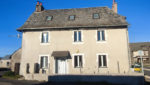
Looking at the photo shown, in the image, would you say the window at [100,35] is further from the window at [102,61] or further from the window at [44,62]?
the window at [44,62]

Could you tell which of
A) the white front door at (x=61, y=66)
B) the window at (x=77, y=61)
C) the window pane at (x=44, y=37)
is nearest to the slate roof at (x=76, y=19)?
the window pane at (x=44, y=37)

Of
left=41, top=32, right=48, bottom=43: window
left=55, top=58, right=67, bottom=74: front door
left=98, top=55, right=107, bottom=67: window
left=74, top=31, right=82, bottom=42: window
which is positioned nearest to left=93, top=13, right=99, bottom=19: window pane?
left=74, top=31, right=82, bottom=42: window

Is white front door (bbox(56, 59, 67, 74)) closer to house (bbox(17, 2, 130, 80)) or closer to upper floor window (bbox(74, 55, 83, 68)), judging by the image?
house (bbox(17, 2, 130, 80))

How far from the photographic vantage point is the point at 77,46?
14.1 meters

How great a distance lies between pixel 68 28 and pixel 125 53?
273 inches

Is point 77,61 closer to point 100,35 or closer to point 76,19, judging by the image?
point 100,35

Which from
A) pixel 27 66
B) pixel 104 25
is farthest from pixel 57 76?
pixel 104 25

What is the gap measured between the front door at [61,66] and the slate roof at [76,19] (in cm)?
383

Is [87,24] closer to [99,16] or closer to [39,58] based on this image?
[99,16]

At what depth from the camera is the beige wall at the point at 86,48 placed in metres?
13.5

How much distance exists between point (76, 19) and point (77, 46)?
11.9ft

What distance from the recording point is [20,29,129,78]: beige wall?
44.3 ft

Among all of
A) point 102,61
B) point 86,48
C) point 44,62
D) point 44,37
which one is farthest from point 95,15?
point 44,62

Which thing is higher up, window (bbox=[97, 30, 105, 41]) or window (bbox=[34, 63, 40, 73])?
window (bbox=[97, 30, 105, 41])
